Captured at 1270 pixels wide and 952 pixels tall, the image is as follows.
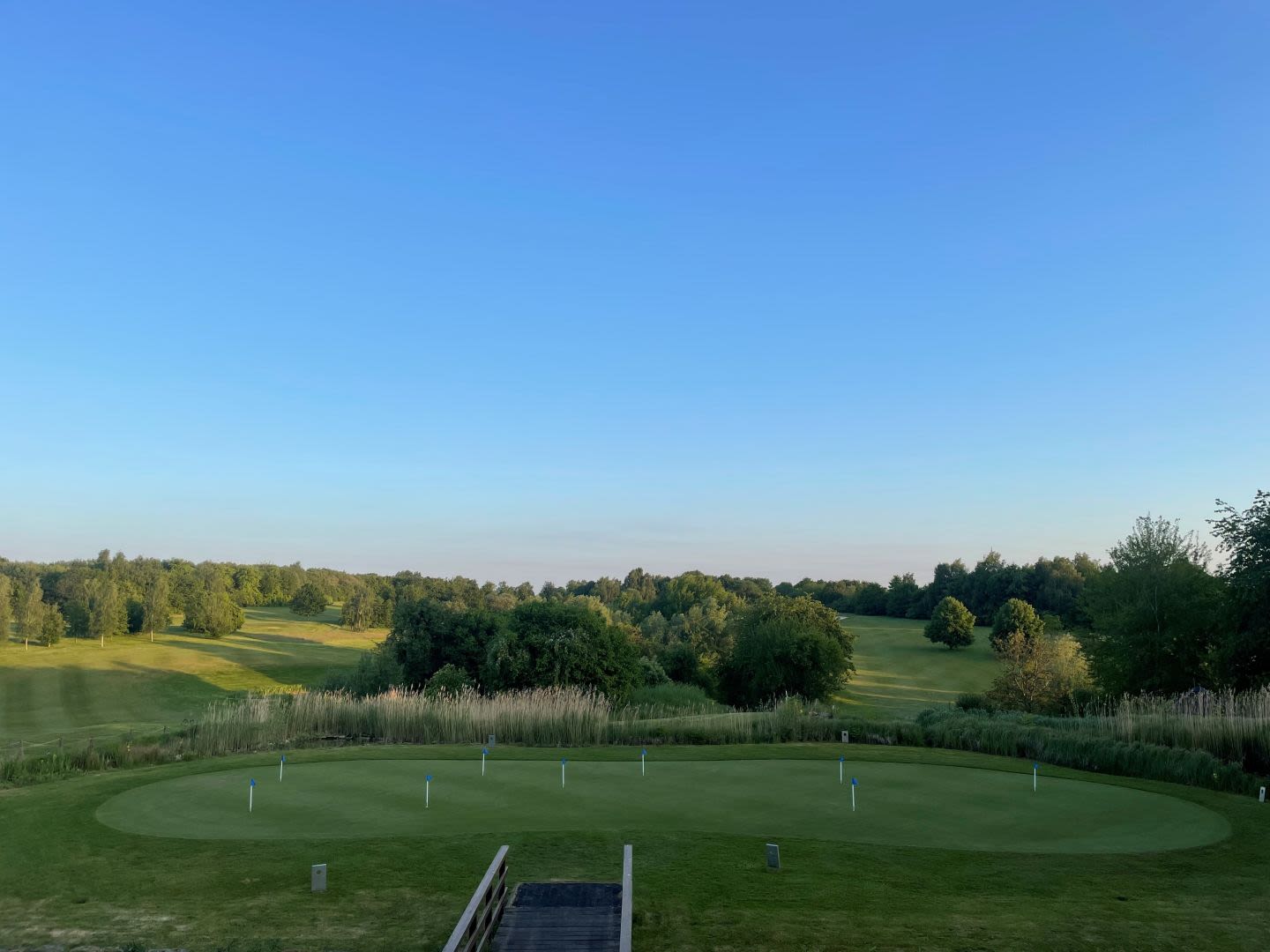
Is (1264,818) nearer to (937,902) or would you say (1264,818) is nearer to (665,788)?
(937,902)

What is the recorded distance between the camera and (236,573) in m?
110

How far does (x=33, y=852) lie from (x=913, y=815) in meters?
10.8

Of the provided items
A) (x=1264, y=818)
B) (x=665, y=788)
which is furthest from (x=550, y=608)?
(x=1264, y=818)

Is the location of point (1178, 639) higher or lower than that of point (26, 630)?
higher

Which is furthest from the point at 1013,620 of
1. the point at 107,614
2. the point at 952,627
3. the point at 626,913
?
the point at 107,614

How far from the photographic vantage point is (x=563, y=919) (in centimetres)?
699

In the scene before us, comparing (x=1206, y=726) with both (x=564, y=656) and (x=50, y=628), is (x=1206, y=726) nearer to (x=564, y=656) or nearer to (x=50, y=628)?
(x=564, y=656)

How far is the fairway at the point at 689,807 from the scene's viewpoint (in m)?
9.81

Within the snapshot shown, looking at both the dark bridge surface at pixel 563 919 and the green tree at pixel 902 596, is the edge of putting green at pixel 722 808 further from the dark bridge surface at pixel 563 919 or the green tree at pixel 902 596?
the green tree at pixel 902 596

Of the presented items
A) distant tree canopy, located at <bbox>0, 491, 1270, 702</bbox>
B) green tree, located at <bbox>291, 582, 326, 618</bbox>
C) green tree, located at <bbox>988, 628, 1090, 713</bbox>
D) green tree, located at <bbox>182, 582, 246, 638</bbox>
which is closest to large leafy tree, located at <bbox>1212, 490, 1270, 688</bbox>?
distant tree canopy, located at <bbox>0, 491, 1270, 702</bbox>

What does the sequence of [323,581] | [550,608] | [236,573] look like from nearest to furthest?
[550,608]
[236,573]
[323,581]

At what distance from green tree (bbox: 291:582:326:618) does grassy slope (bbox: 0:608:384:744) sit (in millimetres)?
12568

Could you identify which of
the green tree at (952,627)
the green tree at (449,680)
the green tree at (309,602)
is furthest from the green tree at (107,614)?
the green tree at (952,627)

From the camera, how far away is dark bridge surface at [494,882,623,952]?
6.46 metres
